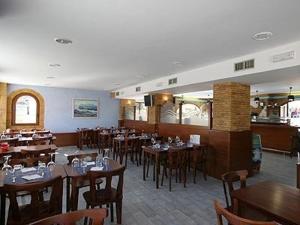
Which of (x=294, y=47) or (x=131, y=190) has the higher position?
(x=294, y=47)

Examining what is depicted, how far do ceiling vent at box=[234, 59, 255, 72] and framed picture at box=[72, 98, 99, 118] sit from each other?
795 centimetres

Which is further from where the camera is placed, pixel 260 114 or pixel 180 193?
pixel 260 114

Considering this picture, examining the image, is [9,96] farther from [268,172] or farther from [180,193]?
[268,172]

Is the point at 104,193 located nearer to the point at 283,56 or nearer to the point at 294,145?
the point at 283,56

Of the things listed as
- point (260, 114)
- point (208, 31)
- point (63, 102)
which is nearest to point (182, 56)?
point (208, 31)

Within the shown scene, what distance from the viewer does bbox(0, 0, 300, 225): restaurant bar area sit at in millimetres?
2284

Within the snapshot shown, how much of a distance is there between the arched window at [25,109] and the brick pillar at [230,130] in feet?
25.7

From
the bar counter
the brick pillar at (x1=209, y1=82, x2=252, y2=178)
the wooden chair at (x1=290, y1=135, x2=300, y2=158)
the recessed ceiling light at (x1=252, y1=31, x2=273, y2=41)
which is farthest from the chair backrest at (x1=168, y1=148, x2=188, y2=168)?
the bar counter

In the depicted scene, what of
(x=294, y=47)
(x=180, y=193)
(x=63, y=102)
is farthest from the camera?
(x=63, y=102)

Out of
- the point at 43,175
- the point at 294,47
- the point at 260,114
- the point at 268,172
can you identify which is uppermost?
the point at 294,47

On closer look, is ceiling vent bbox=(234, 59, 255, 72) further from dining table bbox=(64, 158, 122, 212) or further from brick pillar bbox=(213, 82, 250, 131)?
dining table bbox=(64, 158, 122, 212)

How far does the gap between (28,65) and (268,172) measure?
23.0 feet

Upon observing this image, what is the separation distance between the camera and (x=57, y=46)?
384 cm

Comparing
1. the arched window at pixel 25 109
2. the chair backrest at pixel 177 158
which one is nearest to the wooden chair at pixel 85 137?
the arched window at pixel 25 109
